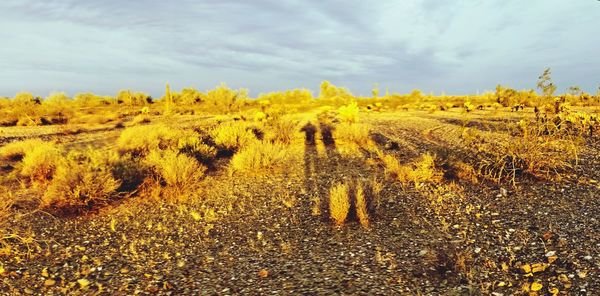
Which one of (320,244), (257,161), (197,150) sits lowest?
(320,244)

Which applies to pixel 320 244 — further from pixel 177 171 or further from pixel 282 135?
pixel 282 135

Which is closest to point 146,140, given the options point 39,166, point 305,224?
point 39,166

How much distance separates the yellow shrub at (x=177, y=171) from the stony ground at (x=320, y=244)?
18.7 inches

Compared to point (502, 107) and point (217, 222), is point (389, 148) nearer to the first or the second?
point (217, 222)

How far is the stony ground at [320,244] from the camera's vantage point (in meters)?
4.89

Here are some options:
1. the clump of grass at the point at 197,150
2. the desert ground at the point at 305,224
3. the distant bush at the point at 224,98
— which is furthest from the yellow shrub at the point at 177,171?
the distant bush at the point at 224,98

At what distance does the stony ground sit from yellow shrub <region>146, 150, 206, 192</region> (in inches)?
18.7

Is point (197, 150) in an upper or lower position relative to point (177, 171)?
upper

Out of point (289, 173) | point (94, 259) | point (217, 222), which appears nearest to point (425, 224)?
point (217, 222)

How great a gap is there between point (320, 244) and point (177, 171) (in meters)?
4.19

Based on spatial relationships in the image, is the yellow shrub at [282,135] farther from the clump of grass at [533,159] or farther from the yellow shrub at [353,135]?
the clump of grass at [533,159]

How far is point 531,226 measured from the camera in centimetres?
610

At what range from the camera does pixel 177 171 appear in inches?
351

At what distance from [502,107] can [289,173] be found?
21771mm
